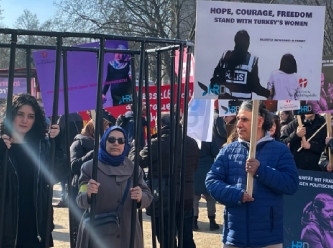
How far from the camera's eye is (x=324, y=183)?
6.23 meters

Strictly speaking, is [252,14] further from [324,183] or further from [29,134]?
[324,183]

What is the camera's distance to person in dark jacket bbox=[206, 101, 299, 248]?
4.43 m

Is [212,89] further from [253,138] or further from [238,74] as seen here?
[253,138]

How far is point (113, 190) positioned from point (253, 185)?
1.04 meters

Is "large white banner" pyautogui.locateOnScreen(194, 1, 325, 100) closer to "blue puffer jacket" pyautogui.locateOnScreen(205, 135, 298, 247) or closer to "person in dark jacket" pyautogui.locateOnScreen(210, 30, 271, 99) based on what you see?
"person in dark jacket" pyautogui.locateOnScreen(210, 30, 271, 99)

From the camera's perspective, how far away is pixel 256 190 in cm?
451

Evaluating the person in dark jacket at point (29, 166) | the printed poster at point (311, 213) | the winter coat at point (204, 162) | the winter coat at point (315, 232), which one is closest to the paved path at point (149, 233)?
the winter coat at point (204, 162)

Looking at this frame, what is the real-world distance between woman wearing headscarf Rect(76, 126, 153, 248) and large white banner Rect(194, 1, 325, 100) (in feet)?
2.97

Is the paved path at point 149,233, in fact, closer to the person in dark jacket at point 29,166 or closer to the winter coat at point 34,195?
the person in dark jacket at point 29,166

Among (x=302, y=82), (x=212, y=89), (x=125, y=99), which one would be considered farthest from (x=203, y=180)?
(x=212, y=89)

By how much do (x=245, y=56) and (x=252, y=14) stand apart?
281 millimetres

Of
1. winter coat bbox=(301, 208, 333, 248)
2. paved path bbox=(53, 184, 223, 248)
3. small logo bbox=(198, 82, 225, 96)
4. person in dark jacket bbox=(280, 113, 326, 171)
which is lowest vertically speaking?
paved path bbox=(53, 184, 223, 248)

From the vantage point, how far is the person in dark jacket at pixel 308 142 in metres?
7.63

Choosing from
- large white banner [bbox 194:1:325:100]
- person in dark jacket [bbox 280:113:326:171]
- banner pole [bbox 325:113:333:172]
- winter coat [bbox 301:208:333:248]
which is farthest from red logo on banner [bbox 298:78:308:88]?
person in dark jacket [bbox 280:113:326:171]
